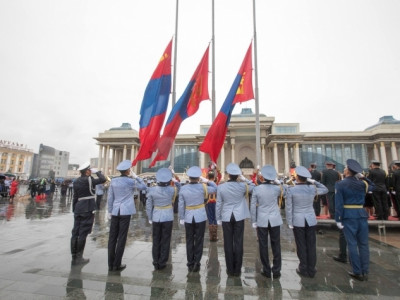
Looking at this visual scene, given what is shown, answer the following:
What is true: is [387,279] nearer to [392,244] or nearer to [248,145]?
[392,244]

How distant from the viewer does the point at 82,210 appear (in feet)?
15.9

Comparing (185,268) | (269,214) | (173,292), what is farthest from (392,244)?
(173,292)

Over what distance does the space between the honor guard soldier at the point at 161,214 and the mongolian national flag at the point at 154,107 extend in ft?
7.63

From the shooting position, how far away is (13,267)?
3996 mm

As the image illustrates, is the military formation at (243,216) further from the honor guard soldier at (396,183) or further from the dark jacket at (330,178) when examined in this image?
the honor guard soldier at (396,183)

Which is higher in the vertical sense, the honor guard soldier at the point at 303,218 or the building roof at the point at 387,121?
the building roof at the point at 387,121

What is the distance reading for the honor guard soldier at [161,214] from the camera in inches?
162

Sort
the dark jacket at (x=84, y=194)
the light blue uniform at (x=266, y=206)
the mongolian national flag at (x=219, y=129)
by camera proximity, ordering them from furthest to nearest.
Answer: the mongolian national flag at (x=219, y=129), the dark jacket at (x=84, y=194), the light blue uniform at (x=266, y=206)

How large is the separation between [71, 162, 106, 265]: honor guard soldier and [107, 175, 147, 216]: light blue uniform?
700 mm

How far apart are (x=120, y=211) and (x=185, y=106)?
14.0ft

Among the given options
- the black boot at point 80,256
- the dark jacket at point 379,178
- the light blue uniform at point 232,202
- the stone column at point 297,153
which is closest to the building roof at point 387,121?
the stone column at point 297,153

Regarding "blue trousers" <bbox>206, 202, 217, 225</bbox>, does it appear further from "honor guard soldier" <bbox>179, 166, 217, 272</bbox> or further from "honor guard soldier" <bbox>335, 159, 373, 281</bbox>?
"honor guard soldier" <bbox>335, 159, 373, 281</bbox>

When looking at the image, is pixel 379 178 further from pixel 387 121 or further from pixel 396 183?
→ pixel 387 121

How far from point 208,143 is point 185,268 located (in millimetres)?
3670
